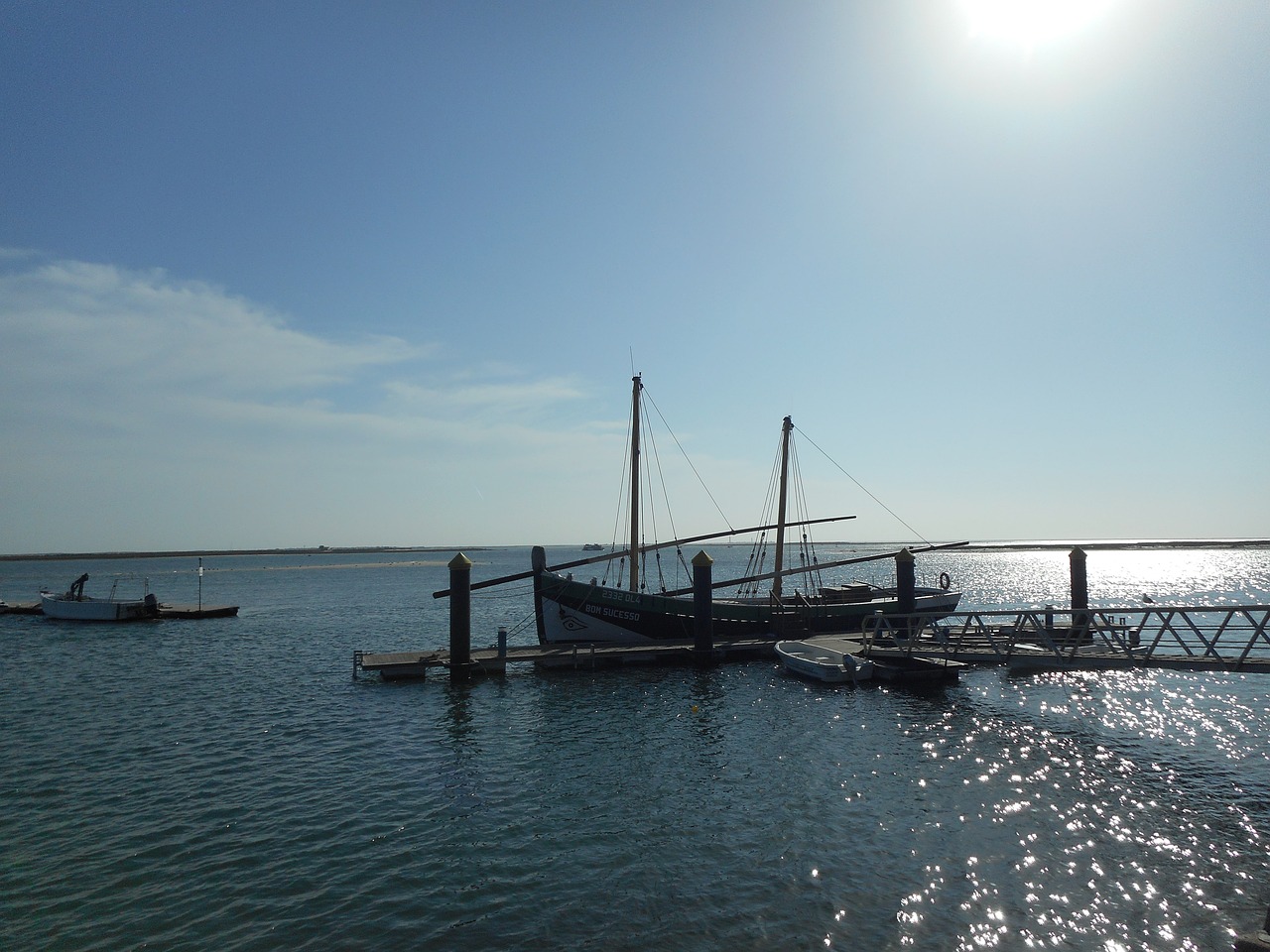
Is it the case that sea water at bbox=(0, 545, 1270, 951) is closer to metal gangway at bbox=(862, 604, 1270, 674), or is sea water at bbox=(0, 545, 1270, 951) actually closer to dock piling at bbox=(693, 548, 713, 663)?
metal gangway at bbox=(862, 604, 1270, 674)

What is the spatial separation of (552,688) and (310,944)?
16904 millimetres

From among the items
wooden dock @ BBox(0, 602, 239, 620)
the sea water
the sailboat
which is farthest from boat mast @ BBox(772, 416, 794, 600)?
wooden dock @ BBox(0, 602, 239, 620)

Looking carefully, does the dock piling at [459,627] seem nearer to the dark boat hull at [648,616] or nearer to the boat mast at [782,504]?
the dark boat hull at [648,616]

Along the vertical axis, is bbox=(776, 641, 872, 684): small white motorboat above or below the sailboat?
Answer: below

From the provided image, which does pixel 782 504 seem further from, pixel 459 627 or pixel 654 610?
pixel 459 627

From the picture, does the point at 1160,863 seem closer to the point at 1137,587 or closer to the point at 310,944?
the point at 310,944

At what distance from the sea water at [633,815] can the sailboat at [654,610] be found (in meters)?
5.88

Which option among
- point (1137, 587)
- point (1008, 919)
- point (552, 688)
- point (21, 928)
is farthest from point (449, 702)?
point (1137, 587)

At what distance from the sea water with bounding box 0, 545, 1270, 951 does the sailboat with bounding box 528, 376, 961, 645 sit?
588cm

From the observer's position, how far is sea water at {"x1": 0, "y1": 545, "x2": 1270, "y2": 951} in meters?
10.3

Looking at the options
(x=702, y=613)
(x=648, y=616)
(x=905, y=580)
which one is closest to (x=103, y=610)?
(x=648, y=616)

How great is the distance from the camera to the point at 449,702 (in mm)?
24453

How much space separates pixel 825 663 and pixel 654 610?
9.44 metres

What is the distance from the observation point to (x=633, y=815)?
1446 centimetres
